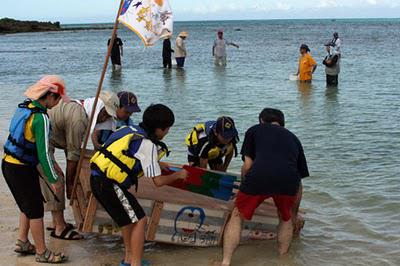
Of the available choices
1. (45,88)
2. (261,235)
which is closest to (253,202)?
(261,235)

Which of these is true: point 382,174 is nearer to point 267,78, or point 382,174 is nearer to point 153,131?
point 153,131

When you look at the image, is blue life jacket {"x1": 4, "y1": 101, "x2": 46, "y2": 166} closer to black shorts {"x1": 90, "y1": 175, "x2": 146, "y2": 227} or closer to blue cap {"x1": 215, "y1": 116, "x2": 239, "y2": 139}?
black shorts {"x1": 90, "y1": 175, "x2": 146, "y2": 227}

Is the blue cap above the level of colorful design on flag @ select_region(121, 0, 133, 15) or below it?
below

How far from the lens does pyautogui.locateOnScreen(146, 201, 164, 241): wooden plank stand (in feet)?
16.2

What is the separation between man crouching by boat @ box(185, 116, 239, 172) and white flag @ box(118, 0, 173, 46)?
100cm

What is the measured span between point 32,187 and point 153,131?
1.15 m

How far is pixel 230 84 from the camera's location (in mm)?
17359

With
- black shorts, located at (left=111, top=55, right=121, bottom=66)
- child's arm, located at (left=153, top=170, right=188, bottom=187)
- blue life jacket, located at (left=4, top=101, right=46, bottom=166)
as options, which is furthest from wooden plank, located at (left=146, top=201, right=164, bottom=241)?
black shorts, located at (left=111, top=55, right=121, bottom=66)

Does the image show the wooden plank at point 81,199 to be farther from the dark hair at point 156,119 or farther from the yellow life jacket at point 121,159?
the dark hair at point 156,119

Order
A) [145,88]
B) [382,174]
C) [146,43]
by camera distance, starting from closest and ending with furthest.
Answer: [146,43], [382,174], [145,88]

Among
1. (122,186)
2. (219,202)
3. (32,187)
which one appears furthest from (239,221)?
(32,187)

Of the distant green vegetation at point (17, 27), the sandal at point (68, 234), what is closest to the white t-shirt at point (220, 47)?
the sandal at point (68, 234)

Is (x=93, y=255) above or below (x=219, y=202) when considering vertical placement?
below

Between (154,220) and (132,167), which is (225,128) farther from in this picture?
(132,167)
